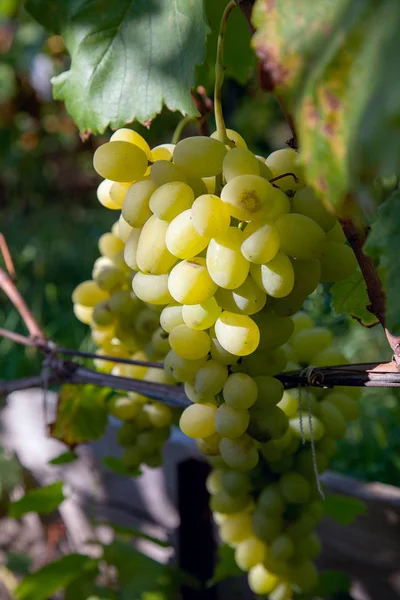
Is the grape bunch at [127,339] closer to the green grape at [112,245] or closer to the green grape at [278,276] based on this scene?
the green grape at [112,245]

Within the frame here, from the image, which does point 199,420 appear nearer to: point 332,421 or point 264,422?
point 264,422

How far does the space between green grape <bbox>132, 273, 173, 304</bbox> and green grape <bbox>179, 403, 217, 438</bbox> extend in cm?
10

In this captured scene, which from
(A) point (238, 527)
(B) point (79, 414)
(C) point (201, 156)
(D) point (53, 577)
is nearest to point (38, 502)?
(D) point (53, 577)

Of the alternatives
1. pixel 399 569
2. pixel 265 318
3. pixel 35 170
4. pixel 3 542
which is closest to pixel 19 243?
pixel 35 170

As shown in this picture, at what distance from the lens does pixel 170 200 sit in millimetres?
408

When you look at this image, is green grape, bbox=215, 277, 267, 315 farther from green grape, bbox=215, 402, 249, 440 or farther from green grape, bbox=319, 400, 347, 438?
green grape, bbox=319, 400, 347, 438

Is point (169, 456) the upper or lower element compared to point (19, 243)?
upper

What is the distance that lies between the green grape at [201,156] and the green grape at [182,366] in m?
0.14

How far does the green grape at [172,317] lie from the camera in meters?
0.47

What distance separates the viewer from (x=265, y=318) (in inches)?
17.8

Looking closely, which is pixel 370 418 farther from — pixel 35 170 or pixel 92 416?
pixel 35 170

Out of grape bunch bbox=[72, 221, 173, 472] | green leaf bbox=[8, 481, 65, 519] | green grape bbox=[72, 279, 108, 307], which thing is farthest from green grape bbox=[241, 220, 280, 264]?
green leaf bbox=[8, 481, 65, 519]

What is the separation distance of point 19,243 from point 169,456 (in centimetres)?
184

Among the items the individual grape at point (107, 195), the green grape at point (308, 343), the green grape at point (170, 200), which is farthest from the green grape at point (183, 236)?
the green grape at point (308, 343)
